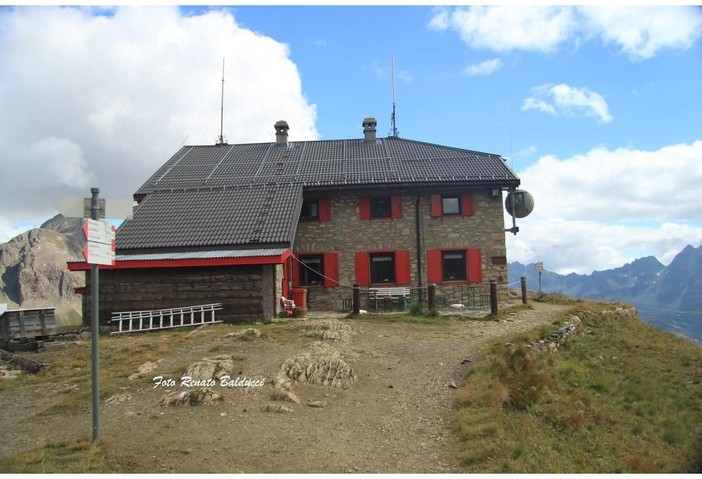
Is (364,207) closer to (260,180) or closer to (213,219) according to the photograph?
(260,180)

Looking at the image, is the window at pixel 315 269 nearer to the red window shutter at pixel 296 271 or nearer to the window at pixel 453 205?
the red window shutter at pixel 296 271

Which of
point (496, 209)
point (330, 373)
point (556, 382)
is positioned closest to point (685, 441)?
point (556, 382)

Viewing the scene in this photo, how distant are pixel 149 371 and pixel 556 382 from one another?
8038mm

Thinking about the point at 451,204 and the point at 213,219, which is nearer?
the point at 213,219

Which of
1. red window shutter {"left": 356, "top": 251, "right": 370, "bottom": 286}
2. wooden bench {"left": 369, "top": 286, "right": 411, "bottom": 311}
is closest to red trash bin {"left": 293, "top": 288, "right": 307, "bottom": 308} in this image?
wooden bench {"left": 369, "top": 286, "right": 411, "bottom": 311}

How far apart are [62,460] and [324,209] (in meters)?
16.3

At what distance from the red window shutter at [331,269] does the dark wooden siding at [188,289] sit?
5024 mm

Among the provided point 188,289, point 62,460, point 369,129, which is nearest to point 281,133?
point 369,129

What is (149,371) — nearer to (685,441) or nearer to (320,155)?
(685,441)

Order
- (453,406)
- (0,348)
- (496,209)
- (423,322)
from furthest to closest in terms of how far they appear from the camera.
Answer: (496,209), (423,322), (0,348), (453,406)

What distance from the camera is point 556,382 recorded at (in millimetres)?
9586

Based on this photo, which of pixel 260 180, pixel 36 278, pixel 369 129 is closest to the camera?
pixel 260 180

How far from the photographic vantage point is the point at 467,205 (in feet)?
68.9

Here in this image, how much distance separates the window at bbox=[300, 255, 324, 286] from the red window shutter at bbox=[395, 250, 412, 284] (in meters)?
3.21
